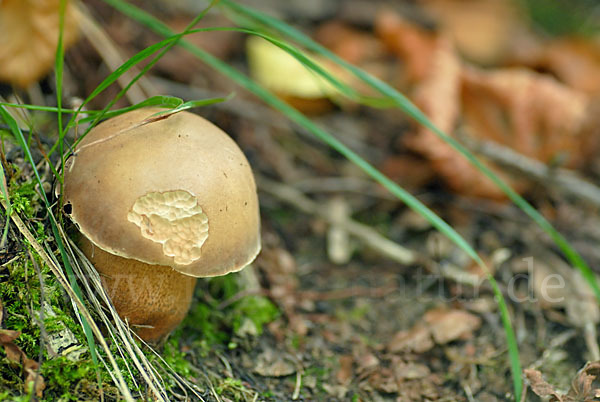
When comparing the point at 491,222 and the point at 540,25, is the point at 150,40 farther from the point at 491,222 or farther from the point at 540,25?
the point at 540,25

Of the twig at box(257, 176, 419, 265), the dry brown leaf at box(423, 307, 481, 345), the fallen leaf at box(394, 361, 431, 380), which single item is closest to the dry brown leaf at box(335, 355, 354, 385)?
the fallen leaf at box(394, 361, 431, 380)

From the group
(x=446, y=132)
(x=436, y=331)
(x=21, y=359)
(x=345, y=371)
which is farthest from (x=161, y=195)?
(x=446, y=132)

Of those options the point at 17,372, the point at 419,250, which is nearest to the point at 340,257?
the point at 419,250

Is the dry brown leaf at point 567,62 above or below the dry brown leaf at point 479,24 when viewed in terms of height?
below

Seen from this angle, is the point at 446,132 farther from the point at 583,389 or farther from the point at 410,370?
the point at 583,389

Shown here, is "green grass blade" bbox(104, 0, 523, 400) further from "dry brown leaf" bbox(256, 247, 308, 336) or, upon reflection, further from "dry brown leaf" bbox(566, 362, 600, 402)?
"dry brown leaf" bbox(256, 247, 308, 336)

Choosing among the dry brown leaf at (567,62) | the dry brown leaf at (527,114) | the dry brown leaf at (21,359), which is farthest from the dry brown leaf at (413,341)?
the dry brown leaf at (567,62)

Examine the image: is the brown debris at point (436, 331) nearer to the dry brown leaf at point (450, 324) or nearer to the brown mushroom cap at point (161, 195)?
the dry brown leaf at point (450, 324)

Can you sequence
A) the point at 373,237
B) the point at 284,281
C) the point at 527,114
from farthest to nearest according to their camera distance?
the point at 527,114 < the point at 373,237 < the point at 284,281
